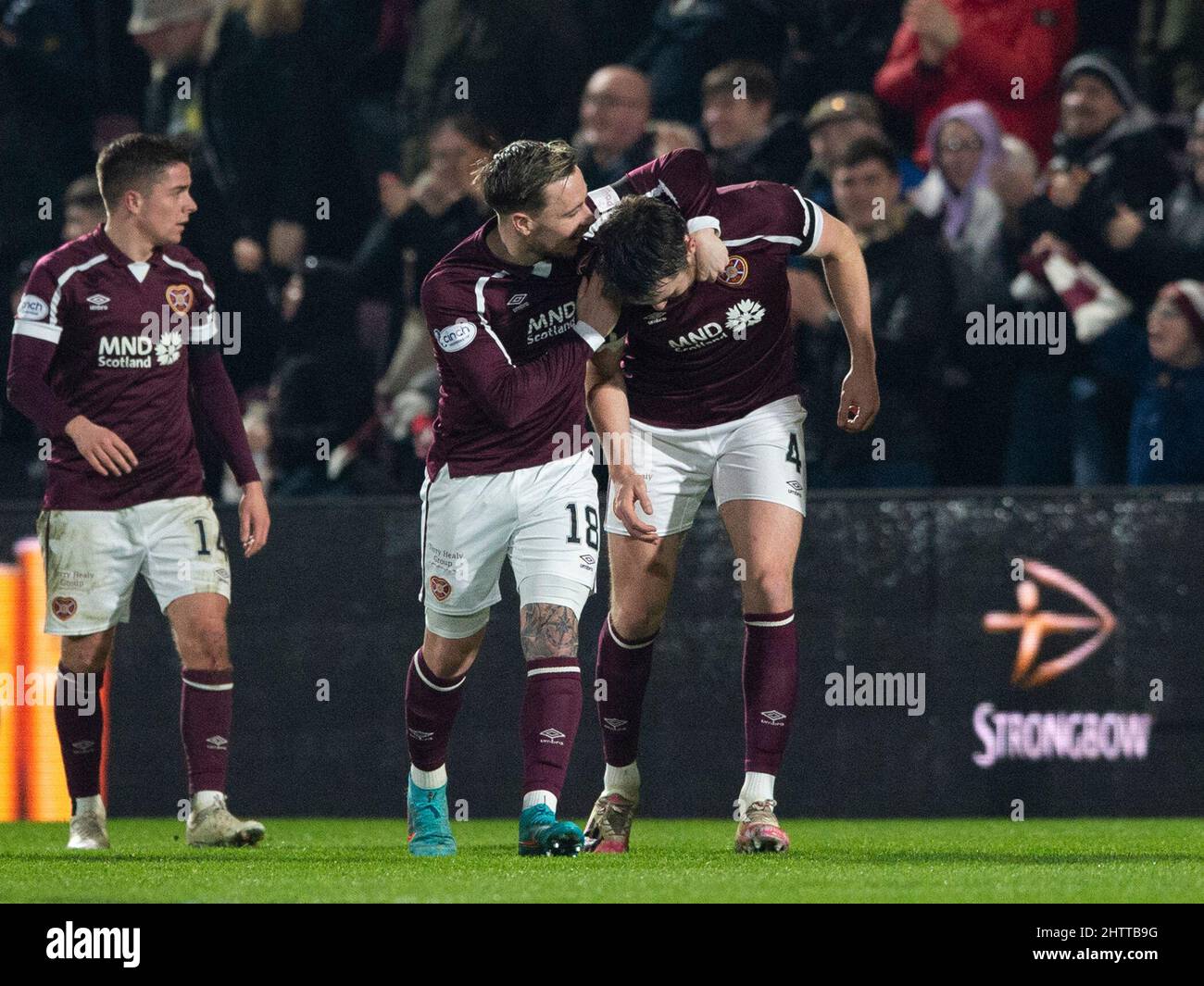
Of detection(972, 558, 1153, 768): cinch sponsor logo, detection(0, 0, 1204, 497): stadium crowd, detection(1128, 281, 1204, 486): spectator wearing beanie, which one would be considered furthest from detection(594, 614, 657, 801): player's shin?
detection(1128, 281, 1204, 486): spectator wearing beanie

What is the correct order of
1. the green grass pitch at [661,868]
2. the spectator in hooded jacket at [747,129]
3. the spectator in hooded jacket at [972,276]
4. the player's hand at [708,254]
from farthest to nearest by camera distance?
the spectator in hooded jacket at [747,129]
the spectator in hooded jacket at [972,276]
the player's hand at [708,254]
the green grass pitch at [661,868]

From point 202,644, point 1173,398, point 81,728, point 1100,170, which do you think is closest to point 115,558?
point 202,644

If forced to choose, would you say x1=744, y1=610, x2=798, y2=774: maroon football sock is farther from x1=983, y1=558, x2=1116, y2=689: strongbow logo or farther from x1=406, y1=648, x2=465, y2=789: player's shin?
x1=983, y1=558, x2=1116, y2=689: strongbow logo

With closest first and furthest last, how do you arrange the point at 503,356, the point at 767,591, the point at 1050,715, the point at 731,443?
the point at 503,356, the point at 767,591, the point at 731,443, the point at 1050,715

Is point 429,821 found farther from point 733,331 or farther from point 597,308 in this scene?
point 733,331

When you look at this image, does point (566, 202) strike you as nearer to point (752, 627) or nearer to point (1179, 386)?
point (752, 627)

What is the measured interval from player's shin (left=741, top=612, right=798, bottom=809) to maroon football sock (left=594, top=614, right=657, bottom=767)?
50cm

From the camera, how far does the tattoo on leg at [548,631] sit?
5.73 metres

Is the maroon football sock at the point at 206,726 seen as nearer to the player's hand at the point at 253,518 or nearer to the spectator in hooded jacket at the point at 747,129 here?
the player's hand at the point at 253,518

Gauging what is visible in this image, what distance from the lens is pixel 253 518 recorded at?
22.7ft

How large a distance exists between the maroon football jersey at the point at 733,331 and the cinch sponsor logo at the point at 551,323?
8.9 inches
